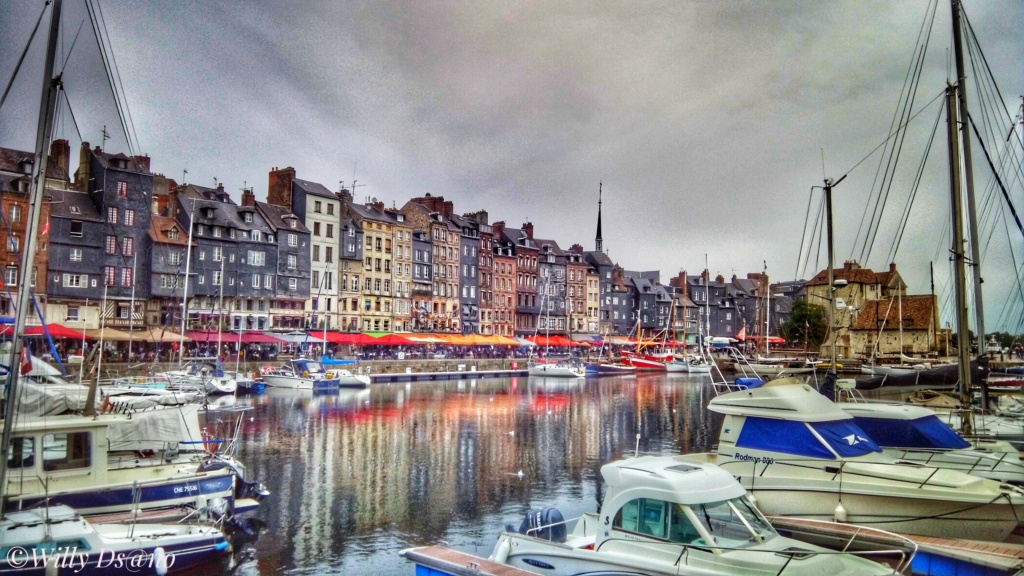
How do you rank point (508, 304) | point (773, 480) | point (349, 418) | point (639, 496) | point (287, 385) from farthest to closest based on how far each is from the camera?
point (508, 304), point (287, 385), point (349, 418), point (773, 480), point (639, 496)

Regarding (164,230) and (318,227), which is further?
(318,227)

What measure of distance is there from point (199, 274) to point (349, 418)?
36.2 metres

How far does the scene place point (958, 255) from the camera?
18500mm

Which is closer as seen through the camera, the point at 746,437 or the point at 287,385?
the point at 746,437

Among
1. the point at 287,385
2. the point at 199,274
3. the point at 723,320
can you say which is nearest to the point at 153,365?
the point at 287,385

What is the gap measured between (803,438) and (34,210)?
15.3m

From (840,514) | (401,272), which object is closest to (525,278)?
(401,272)

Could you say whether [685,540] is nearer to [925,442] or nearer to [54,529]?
[925,442]

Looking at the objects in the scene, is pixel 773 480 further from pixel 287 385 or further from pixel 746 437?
pixel 287 385

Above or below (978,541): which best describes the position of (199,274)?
above

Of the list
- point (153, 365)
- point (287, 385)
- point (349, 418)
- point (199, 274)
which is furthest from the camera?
point (199, 274)

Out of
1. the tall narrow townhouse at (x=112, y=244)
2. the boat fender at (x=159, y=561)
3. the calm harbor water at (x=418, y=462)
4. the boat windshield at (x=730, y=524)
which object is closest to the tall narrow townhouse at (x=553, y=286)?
the calm harbor water at (x=418, y=462)

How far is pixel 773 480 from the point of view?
52.3 feet

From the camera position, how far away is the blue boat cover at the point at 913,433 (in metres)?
17.9
